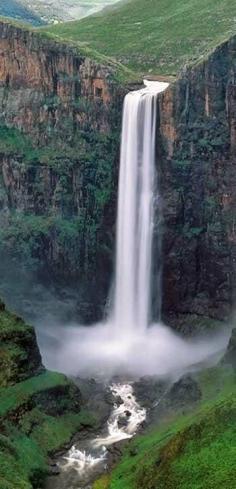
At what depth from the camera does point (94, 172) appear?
5238 cm

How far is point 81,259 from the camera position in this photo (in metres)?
53.4

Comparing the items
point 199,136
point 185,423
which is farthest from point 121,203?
point 185,423

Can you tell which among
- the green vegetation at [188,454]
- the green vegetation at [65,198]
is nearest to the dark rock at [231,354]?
the green vegetation at [188,454]

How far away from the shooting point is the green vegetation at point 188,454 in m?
28.6

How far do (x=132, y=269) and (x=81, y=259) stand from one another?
14.0 ft

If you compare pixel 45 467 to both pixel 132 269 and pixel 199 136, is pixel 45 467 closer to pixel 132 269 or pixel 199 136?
pixel 132 269

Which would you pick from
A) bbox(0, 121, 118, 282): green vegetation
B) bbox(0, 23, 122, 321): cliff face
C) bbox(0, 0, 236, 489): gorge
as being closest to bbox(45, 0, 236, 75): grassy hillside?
bbox(0, 0, 236, 489): gorge

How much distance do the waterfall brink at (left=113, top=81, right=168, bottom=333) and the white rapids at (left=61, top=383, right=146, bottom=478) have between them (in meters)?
9.18

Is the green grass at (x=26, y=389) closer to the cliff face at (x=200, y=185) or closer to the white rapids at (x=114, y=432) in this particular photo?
the white rapids at (x=114, y=432)

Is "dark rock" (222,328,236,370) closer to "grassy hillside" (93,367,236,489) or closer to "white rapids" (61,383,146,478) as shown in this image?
"grassy hillside" (93,367,236,489)

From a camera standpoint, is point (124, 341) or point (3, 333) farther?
point (124, 341)

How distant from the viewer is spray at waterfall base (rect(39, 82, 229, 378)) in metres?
46.9

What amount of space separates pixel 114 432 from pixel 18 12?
294 feet

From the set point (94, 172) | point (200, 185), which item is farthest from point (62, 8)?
point (200, 185)
